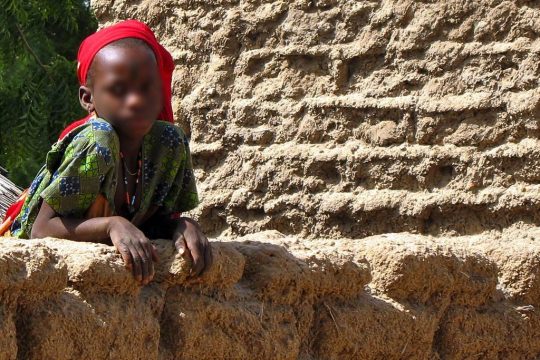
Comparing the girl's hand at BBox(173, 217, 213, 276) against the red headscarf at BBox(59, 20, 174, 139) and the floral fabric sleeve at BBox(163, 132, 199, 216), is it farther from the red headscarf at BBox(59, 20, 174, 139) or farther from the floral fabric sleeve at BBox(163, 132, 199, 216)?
the red headscarf at BBox(59, 20, 174, 139)

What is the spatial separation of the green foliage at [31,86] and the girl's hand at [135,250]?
8524 mm

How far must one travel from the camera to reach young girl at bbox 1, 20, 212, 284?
3.02m

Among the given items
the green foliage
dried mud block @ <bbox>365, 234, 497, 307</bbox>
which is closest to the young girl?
dried mud block @ <bbox>365, 234, 497, 307</bbox>

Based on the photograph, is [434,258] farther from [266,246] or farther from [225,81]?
[225,81]

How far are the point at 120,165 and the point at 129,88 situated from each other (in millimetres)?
193

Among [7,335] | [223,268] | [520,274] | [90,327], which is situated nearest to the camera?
[7,335]

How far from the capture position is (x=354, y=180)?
4.77m

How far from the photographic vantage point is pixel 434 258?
3676 millimetres

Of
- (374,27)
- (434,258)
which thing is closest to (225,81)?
(374,27)

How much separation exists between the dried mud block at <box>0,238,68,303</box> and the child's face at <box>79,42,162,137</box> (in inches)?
28.0

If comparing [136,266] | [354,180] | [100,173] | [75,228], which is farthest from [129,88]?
[354,180]

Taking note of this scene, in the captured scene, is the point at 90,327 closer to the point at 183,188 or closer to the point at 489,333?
the point at 183,188

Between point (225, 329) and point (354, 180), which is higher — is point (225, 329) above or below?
below

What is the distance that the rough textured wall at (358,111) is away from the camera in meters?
4.52
